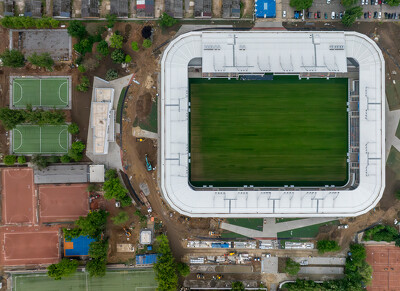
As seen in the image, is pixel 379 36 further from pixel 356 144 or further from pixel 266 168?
pixel 266 168

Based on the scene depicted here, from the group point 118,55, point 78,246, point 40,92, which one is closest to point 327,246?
point 78,246

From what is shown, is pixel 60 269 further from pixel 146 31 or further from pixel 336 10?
pixel 336 10

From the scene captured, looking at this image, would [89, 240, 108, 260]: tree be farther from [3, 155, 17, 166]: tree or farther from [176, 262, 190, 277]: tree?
[3, 155, 17, 166]: tree

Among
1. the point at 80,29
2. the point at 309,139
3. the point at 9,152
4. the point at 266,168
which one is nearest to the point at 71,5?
the point at 80,29

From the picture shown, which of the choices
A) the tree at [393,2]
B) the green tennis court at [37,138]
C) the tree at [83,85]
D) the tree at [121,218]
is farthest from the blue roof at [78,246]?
the tree at [393,2]

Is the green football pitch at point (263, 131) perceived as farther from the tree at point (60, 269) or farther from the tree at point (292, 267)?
the tree at point (60, 269)

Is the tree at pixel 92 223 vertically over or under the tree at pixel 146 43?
under
